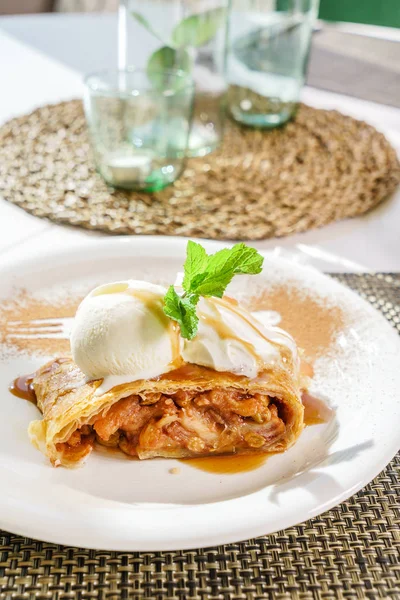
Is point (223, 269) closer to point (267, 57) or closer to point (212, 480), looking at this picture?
point (212, 480)

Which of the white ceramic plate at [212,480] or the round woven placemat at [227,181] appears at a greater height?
the white ceramic plate at [212,480]

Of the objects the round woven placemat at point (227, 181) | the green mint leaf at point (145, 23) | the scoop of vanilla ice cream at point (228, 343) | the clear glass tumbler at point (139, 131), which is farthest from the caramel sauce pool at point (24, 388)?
the green mint leaf at point (145, 23)

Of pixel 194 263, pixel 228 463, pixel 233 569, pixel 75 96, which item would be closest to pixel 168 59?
pixel 75 96

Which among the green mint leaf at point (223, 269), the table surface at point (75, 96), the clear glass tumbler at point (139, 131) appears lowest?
the table surface at point (75, 96)

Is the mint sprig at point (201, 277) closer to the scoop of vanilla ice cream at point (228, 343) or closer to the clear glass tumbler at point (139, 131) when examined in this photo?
the scoop of vanilla ice cream at point (228, 343)

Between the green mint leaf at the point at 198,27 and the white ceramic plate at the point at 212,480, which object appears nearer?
the white ceramic plate at the point at 212,480

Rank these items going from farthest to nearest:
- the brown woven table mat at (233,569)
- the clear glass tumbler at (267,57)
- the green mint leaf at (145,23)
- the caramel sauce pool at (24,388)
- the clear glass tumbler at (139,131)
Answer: the clear glass tumbler at (267,57), the green mint leaf at (145,23), the clear glass tumbler at (139,131), the caramel sauce pool at (24,388), the brown woven table mat at (233,569)
